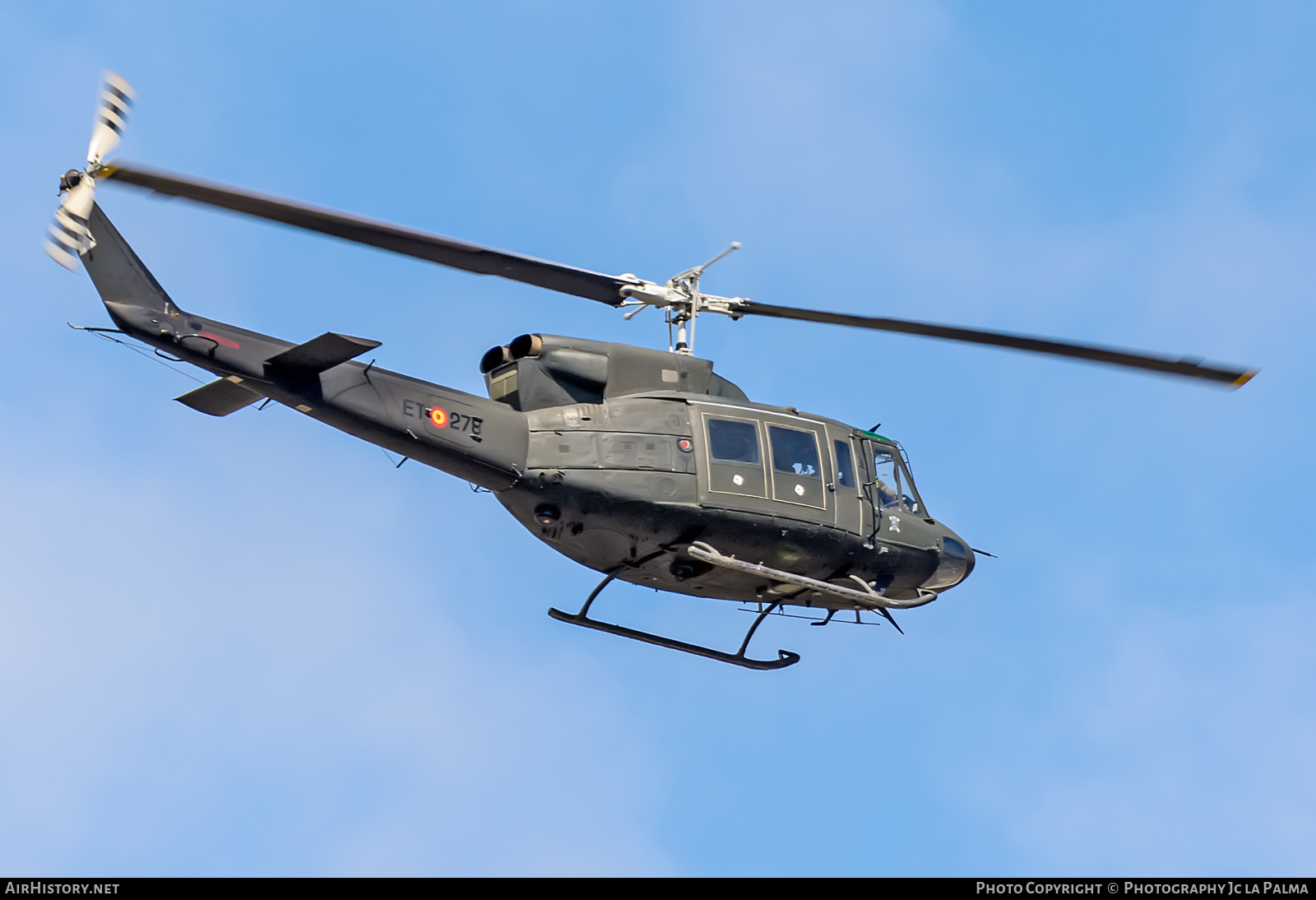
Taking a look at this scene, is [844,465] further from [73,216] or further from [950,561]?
[73,216]

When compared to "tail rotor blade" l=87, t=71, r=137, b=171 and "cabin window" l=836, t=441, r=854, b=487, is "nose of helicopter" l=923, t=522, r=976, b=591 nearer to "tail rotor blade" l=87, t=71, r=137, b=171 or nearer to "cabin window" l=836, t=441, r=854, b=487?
"cabin window" l=836, t=441, r=854, b=487

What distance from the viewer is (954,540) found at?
25.5 metres

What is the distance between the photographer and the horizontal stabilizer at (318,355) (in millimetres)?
19766

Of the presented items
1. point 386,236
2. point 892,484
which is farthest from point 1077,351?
point 386,236

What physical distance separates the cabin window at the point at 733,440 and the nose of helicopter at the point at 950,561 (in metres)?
3.80

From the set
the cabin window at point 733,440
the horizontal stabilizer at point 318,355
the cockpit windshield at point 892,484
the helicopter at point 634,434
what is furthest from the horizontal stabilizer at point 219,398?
the cockpit windshield at point 892,484

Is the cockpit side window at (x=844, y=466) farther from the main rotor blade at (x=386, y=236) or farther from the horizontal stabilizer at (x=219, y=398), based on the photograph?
the horizontal stabilizer at (x=219, y=398)

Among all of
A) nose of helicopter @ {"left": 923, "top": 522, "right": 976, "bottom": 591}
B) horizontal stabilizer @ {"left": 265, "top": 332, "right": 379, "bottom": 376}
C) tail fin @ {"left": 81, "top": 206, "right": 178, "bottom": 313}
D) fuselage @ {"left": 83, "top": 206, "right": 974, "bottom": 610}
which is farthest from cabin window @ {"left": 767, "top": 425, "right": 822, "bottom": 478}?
tail fin @ {"left": 81, "top": 206, "right": 178, "bottom": 313}

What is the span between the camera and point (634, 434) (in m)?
22.2

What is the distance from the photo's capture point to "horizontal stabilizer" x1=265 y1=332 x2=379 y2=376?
19.8 meters

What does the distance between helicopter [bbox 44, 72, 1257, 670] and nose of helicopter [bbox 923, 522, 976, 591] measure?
112 millimetres
